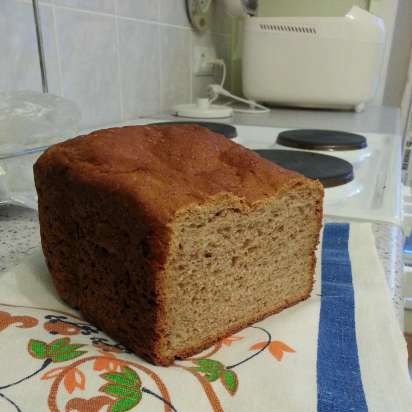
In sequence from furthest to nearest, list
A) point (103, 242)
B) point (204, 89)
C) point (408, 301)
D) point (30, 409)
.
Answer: point (204, 89) < point (408, 301) < point (103, 242) < point (30, 409)

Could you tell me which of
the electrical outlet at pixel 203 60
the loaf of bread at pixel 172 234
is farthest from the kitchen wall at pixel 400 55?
the loaf of bread at pixel 172 234

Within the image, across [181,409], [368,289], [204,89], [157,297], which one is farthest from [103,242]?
[204,89]

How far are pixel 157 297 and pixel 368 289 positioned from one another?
0.28 meters

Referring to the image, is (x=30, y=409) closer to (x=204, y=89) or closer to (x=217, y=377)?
(x=217, y=377)

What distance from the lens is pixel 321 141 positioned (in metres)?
1.12

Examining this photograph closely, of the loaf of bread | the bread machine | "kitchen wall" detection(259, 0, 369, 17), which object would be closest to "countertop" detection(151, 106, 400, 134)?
the bread machine

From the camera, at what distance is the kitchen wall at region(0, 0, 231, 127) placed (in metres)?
1.02

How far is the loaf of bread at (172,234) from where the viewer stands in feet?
1.39

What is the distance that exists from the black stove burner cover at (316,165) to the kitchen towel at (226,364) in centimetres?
29

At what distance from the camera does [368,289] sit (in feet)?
1.80

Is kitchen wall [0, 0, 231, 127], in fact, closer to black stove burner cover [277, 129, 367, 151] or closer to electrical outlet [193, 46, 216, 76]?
electrical outlet [193, 46, 216, 76]

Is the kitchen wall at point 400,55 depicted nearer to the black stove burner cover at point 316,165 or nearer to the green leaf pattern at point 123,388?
the black stove burner cover at point 316,165

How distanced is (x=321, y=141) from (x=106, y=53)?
72cm

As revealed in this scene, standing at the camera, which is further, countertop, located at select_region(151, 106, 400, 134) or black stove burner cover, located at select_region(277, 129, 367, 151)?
countertop, located at select_region(151, 106, 400, 134)
